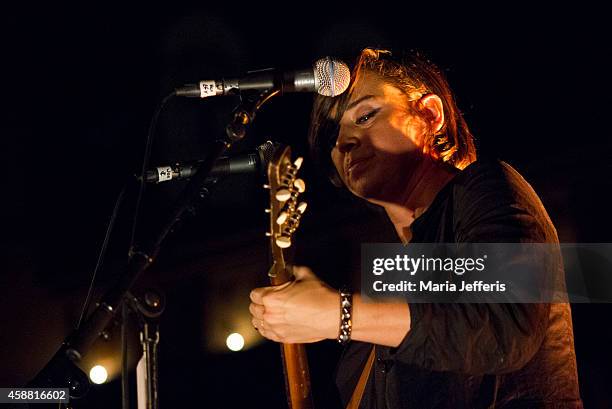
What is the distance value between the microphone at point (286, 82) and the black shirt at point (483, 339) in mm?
472

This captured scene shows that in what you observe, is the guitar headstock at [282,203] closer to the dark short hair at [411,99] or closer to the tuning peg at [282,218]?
the tuning peg at [282,218]

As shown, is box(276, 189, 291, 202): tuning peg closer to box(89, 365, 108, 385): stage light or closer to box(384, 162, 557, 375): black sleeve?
box(384, 162, 557, 375): black sleeve

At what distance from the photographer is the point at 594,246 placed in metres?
3.72

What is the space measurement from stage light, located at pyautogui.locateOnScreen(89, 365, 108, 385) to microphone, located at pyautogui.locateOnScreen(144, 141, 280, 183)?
2.25 metres

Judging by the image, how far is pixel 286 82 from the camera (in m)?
1.83

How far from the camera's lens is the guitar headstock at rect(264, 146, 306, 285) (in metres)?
1.74

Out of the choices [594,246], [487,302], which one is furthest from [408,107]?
[594,246]

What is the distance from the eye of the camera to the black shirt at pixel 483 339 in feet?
4.74

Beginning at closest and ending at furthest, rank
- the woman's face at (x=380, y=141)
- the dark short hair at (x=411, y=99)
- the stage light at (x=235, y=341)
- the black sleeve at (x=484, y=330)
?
the black sleeve at (x=484, y=330)
the woman's face at (x=380, y=141)
the dark short hair at (x=411, y=99)
the stage light at (x=235, y=341)

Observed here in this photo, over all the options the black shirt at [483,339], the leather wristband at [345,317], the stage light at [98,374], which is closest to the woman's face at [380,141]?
the black shirt at [483,339]

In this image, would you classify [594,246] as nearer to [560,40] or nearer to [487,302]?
[560,40]

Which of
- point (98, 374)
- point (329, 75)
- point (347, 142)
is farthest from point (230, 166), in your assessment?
point (98, 374)

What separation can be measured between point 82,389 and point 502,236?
1131mm

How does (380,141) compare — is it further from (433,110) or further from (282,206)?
(282,206)
